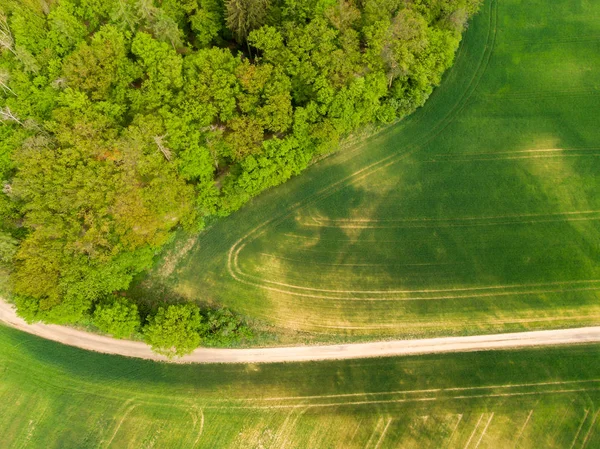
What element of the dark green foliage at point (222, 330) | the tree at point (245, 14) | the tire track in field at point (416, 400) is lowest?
the tire track in field at point (416, 400)

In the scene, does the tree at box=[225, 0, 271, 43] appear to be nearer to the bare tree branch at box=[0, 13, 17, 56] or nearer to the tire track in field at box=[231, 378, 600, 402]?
the bare tree branch at box=[0, 13, 17, 56]

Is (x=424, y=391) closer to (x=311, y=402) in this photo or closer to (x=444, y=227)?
(x=311, y=402)

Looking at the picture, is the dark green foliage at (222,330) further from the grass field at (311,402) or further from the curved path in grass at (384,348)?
the grass field at (311,402)

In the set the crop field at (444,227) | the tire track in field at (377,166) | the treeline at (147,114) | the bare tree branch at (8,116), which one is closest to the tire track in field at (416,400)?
the crop field at (444,227)

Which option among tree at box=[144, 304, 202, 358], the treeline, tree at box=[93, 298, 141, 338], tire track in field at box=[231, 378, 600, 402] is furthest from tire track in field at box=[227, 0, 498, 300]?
tire track in field at box=[231, 378, 600, 402]

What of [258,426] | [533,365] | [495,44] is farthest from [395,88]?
[258,426]
